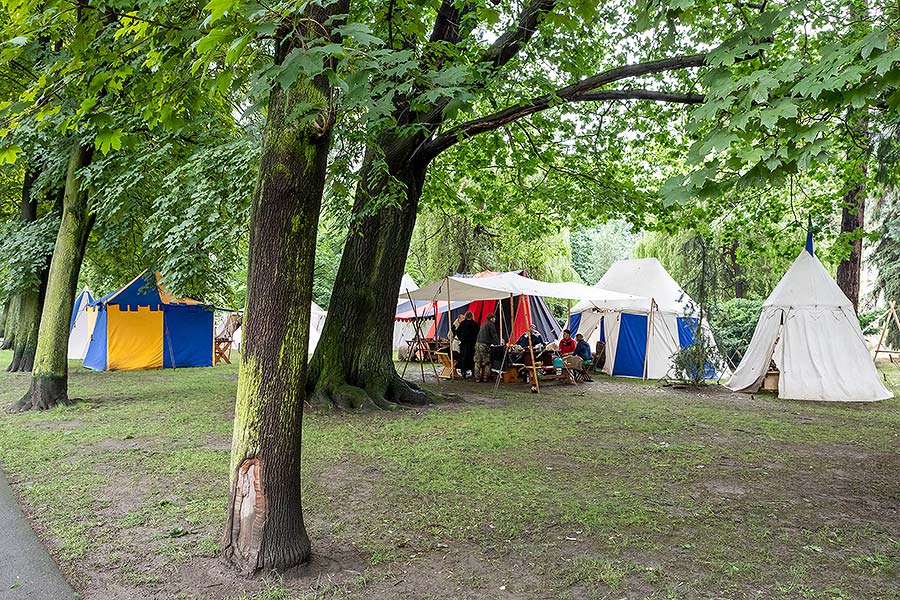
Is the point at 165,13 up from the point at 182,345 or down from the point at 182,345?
up

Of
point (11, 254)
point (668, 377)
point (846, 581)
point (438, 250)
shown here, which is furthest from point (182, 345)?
point (846, 581)

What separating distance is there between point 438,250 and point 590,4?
15626 mm

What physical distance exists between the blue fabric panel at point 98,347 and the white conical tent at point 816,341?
1501 centimetres

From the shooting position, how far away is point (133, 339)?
16297 mm

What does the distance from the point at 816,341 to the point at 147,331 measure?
15.2 metres

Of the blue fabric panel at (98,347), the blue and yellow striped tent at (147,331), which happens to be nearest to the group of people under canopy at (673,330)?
the blue and yellow striped tent at (147,331)

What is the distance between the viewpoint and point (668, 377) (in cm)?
1420

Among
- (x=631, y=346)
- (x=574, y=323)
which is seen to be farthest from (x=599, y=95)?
(x=574, y=323)

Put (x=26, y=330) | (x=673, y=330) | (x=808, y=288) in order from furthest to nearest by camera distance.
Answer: (x=673, y=330)
(x=26, y=330)
(x=808, y=288)

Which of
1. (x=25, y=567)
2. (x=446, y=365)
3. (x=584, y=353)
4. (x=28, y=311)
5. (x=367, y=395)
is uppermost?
(x=28, y=311)

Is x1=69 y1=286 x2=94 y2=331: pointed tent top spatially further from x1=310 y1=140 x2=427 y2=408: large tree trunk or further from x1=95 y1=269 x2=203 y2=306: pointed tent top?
x1=310 y1=140 x2=427 y2=408: large tree trunk

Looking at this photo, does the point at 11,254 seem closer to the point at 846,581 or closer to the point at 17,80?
the point at 17,80

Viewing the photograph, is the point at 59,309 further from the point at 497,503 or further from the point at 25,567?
the point at 497,503

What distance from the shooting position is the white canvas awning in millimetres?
12141
